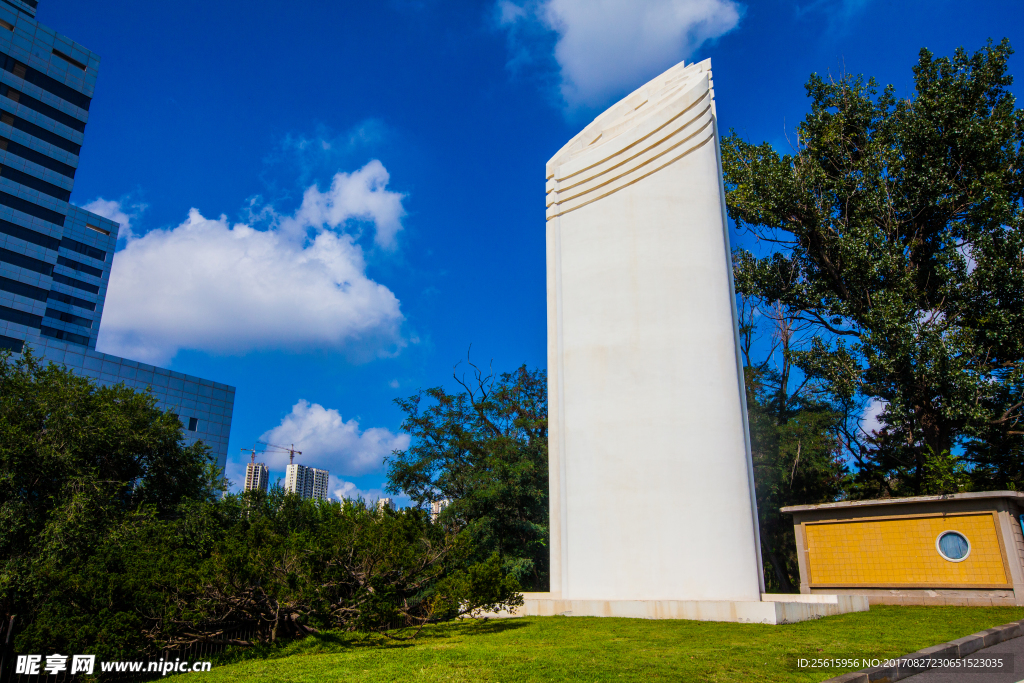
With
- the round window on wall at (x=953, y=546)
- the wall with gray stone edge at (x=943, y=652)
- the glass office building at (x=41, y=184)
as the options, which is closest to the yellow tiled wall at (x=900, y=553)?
the round window on wall at (x=953, y=546)

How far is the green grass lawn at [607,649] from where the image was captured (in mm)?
5559

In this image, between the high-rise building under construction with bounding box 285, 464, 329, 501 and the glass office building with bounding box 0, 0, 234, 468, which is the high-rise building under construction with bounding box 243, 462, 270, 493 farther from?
the glass office building with bounding box 0, 0, 234, 468

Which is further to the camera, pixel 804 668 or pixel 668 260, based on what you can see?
pixel 668 260

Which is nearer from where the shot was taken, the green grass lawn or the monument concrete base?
the green grass lawn

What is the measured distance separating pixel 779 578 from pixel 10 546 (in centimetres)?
2013

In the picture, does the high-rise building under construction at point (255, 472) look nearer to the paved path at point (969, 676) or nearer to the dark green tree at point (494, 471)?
the dark green tree at point (494, 471)

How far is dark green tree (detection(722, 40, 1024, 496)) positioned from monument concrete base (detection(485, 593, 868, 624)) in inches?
223

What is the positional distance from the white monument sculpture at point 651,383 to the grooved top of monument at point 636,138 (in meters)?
0.03

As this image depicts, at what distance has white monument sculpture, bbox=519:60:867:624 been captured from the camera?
34.0 ft

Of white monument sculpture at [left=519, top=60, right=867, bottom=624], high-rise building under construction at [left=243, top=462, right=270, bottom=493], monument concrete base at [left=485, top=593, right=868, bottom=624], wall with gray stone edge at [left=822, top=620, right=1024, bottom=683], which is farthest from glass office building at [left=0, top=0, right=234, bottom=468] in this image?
wall with gray stone edge at [left=822, top=620, right=1024, bottom=683]

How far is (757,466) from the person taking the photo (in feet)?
61.6

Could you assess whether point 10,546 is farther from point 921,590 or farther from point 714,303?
point 921,590

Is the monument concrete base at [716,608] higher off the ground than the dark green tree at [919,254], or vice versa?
the dark green tree at [919,254]

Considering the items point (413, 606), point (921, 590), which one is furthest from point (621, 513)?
point (921, 590)
